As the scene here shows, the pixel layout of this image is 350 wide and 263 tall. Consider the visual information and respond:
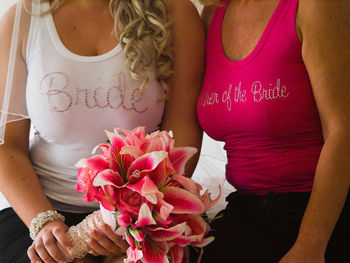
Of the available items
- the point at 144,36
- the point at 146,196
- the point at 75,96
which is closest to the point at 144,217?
the point at 146,196

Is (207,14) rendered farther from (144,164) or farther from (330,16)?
(144,164)

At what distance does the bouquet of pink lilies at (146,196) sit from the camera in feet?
2.43

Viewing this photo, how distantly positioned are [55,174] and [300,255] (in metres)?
Answer: 0.78

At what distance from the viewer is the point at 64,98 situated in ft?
3.78

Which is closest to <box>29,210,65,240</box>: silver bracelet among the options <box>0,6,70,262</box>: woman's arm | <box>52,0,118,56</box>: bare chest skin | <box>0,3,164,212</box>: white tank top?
<box>0,6,70,262</box>: woman's arm

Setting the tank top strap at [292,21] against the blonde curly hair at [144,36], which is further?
the blonde curly hair at [144,36]

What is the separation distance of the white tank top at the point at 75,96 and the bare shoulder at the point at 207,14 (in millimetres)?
294

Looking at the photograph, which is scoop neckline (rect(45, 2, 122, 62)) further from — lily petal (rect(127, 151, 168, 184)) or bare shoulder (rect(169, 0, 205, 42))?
lily petal (rect(127, 151, 168, 184))

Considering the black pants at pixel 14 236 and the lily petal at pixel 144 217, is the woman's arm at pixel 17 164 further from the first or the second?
the lily petal at pixel 144 217

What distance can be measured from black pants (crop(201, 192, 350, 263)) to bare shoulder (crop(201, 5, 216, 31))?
24.4 inches

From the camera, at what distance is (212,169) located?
5.56ft

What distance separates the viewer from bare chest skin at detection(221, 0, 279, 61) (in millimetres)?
1084

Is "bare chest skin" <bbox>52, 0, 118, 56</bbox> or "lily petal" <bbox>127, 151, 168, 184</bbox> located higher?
"bare chest skin" <bbox>52, 0, 118, 56</bbox>

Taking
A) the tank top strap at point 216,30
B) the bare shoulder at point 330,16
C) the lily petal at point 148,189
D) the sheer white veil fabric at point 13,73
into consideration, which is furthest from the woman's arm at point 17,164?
the bare shoulder at point 330,16
